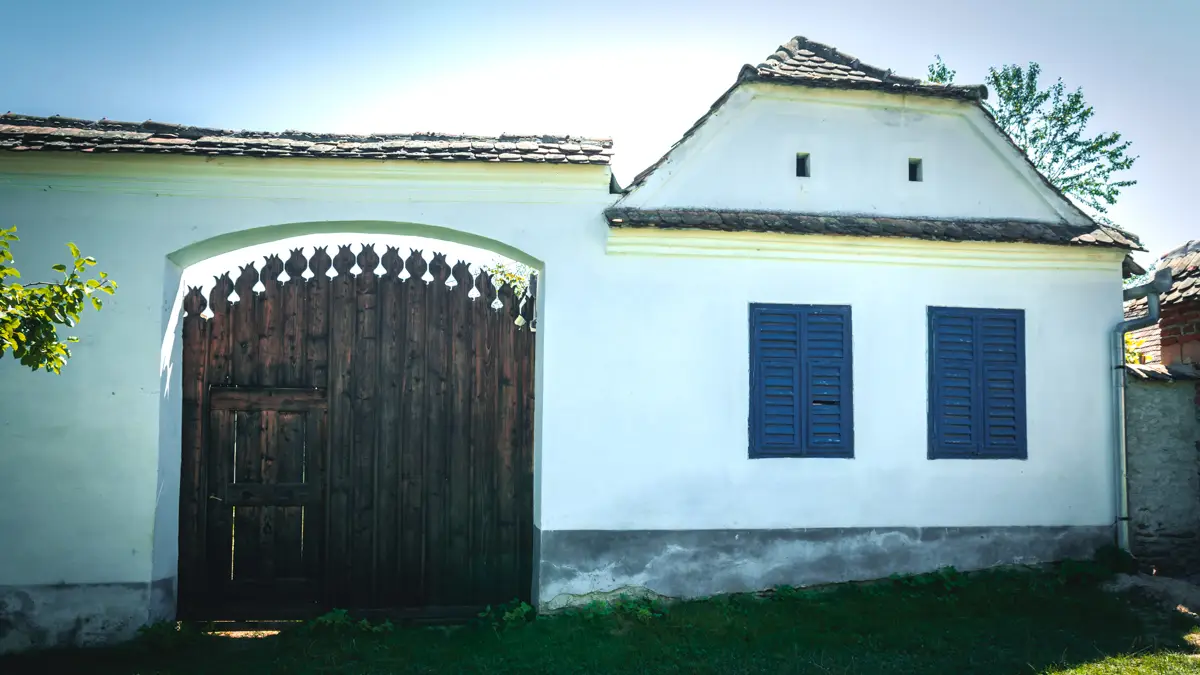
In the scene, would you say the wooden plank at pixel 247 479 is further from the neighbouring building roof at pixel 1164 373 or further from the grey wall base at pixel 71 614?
the neighbouring building roof at pixel 1164 373

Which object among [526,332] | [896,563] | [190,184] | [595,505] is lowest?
[896,563]

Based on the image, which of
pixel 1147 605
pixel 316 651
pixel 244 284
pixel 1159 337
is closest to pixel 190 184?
pixel 244 284

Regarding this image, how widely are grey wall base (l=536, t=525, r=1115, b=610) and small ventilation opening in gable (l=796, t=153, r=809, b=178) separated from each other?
3207 millimetres

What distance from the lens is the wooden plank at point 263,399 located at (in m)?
6.97

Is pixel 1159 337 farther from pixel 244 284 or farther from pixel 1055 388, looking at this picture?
pixel 244 284

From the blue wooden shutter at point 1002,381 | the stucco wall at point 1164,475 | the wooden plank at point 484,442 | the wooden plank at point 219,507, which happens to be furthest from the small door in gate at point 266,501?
the stucco wall at point 1164,475

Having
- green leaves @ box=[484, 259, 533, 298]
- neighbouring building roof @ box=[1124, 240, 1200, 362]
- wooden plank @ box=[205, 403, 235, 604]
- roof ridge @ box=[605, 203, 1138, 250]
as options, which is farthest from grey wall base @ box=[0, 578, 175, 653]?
green leaves @ box=[484, 259, 533, 298]

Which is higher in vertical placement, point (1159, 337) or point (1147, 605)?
point (1159, 337)

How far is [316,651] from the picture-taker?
6.14 meters

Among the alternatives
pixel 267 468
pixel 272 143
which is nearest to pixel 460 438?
pixel 267 468

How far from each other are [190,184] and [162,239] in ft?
1.65

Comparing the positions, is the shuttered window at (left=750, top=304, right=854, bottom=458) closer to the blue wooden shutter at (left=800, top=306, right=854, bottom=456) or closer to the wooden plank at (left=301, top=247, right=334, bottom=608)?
the blue wooden shutter at (left=800, top=306, right=854, bottom=456)

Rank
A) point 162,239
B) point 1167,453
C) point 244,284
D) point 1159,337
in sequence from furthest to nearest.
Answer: point 1159,337, point 1167,453, point 244,284, point 162,239

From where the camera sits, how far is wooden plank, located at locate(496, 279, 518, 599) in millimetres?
7156
